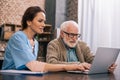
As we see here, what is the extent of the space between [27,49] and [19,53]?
0.06 meters

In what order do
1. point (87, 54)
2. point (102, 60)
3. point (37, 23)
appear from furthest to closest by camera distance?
point (87, 54), point (37, 23), point (102, 60)

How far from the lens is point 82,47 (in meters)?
2.75

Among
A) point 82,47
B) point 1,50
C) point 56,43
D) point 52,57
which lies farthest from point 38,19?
point 1,50

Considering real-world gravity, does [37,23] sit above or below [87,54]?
above

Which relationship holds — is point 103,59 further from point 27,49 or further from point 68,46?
point 68,46

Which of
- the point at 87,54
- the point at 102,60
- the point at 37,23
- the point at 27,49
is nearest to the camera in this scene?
the point at 102,60

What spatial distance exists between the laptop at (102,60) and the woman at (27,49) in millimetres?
93

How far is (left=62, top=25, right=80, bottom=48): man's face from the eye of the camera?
100 inches

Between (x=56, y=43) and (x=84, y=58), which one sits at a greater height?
(x=56, y=43)

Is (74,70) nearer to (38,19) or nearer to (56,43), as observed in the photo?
(38,19)

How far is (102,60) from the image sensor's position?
1681mm

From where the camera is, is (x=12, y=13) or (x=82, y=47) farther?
(x=12, y=13)

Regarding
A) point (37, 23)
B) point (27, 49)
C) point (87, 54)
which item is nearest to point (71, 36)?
point (87, 54)

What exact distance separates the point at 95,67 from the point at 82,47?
1.13 meters
